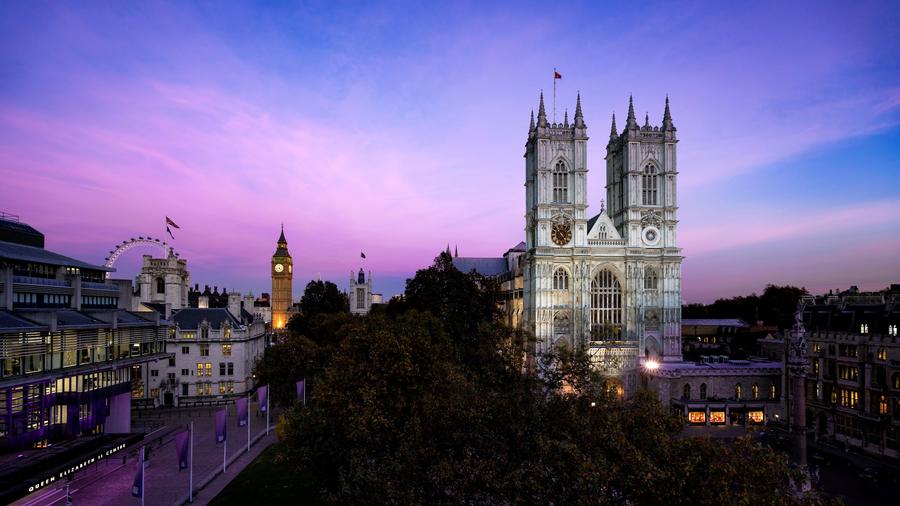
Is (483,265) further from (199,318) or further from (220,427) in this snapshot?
(220,427)

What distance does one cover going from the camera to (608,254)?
290 feet

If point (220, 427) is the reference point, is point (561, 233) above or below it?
above

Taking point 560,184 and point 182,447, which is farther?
point 560,184

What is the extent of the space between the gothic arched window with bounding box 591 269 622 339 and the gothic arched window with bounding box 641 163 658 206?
13196mm

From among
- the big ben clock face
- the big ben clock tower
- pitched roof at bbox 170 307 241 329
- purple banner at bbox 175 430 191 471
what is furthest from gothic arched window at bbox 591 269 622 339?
the big ben clock tower

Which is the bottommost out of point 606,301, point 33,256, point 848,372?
point 848,372

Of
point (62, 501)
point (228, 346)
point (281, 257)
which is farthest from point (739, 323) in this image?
point (281, 257)

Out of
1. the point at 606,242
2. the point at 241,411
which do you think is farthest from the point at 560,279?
the point at 241,411

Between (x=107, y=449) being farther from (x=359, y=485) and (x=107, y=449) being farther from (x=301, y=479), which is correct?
(x=359, y=485)

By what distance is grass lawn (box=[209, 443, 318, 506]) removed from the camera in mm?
39750

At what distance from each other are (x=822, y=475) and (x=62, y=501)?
60.4 meters

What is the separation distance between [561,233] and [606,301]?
1287 cm

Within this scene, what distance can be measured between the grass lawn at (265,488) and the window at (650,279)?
62.1 meters

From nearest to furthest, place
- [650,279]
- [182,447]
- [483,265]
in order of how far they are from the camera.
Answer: [182,447] → [650,279] → [483,265]
